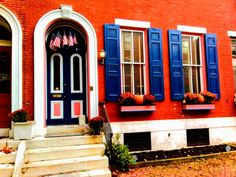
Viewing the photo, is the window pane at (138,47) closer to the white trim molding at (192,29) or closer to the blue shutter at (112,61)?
the blue shutter at (112,61)

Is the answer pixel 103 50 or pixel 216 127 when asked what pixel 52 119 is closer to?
pixel 103 50

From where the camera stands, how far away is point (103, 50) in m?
7.44

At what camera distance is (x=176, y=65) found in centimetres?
824

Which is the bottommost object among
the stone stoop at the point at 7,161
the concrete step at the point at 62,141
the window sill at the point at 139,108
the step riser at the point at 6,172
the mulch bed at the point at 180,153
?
the mulch bed at the point at 180,153

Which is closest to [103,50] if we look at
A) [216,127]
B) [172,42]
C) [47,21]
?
[47,21]

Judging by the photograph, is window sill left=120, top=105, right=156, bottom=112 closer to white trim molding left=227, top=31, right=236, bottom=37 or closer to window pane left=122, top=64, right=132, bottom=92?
window pane left=122, top=64, right=132, bottom=92

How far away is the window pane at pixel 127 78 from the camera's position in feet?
25.8

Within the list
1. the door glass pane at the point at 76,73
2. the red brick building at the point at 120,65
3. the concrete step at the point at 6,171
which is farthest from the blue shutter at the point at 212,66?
the concrete step at the point at 6,171

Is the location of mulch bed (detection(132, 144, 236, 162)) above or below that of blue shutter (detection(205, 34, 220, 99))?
below

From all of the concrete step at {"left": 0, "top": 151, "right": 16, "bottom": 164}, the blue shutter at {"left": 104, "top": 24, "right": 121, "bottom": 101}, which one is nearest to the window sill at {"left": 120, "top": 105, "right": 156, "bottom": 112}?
the blue shutter at {"left": 104, "top": 24, "right": 121, "bottom": 101}

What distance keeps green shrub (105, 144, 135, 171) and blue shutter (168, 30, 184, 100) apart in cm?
279

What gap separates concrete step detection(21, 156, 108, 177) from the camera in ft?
17.2

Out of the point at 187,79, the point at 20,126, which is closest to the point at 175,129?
the point at 187,79

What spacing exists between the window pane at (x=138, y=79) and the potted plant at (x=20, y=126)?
136 inches
